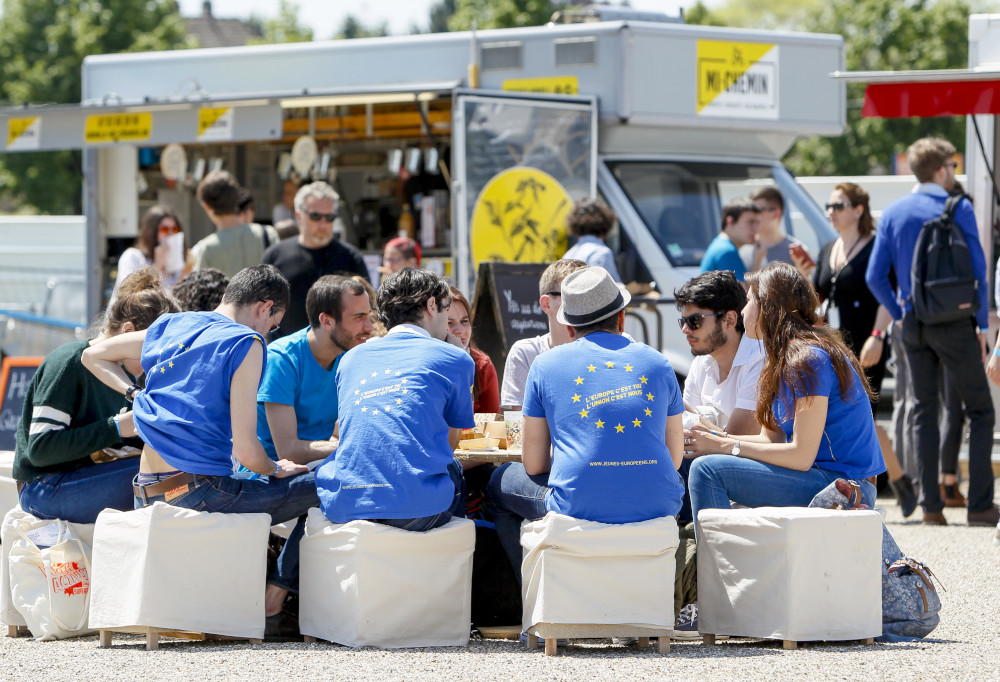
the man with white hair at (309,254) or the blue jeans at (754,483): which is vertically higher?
the man with white hair at (309,254)

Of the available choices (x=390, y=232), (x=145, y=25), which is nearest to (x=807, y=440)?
(x=390, y=232)

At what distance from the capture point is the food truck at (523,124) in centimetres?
835

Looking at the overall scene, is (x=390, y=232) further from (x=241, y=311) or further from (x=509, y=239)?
(x=241, y=311)

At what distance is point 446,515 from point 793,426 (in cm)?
122

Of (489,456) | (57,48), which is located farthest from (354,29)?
(489,456)

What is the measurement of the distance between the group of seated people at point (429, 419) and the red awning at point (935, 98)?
2.63 metres

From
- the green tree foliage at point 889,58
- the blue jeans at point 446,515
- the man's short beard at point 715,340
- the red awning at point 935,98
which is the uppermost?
the green tree foliage at point 889,58

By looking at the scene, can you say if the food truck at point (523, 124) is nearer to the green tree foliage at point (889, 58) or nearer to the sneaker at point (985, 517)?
the sneaker at point (985, 517)

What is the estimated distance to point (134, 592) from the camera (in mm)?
4352

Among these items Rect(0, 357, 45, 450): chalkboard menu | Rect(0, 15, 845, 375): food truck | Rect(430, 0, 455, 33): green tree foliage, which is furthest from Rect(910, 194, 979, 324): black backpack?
Rect(430, 0, 455, 33): green tree foliage

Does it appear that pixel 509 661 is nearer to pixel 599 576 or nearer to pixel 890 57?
pixel 599 576

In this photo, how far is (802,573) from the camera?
4234mm

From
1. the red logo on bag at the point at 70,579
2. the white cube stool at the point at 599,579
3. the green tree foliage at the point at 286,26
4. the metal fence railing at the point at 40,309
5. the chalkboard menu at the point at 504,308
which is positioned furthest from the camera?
the green tree foliage at the point at 286,26

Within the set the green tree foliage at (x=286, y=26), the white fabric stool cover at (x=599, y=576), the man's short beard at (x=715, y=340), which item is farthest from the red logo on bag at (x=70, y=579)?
the green tree foliage at (x=286, y=26)
